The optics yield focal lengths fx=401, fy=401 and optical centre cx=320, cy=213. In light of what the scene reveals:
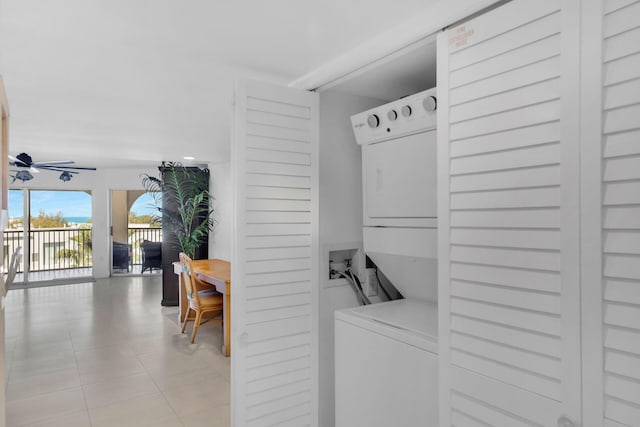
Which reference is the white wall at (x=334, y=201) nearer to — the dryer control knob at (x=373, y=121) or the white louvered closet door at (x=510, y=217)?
the dryer control knob at (x=373, y=121)

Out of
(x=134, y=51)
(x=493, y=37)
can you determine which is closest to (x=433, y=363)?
(x=493, y=37)

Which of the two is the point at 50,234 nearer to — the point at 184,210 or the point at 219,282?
the point at 184,210

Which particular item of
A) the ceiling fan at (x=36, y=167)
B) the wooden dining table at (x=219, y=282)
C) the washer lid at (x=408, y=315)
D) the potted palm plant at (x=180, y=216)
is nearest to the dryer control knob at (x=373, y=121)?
the washer lid at (x=408, y=315)

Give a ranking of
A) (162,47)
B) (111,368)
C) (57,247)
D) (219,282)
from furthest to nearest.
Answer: (57,247) → (219,282) → (111,368) → (162,47)

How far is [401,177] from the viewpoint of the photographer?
190 centimetres

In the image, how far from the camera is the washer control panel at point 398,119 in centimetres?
170

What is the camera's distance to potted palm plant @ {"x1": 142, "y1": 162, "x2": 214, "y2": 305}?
586 centimetres

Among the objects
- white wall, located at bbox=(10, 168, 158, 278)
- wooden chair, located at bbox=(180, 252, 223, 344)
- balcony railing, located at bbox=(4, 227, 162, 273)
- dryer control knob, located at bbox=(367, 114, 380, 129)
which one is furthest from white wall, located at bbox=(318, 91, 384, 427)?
balcony railing, located at bbox=(4, 227, 162, 273)

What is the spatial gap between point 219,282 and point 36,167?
17.1ft

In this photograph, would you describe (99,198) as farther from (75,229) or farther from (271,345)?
(271,345)

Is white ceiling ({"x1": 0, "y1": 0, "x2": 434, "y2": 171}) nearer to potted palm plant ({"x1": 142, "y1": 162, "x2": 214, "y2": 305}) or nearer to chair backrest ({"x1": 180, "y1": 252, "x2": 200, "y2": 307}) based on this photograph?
chair backrest ({"x1": 180, "y1": 252, "x2": 200, "y2": 307})

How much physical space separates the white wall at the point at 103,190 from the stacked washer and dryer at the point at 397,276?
7574mm

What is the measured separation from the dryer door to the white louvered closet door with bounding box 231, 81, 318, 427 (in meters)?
0.29

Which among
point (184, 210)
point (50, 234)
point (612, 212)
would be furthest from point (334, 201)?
point (50, 234)
